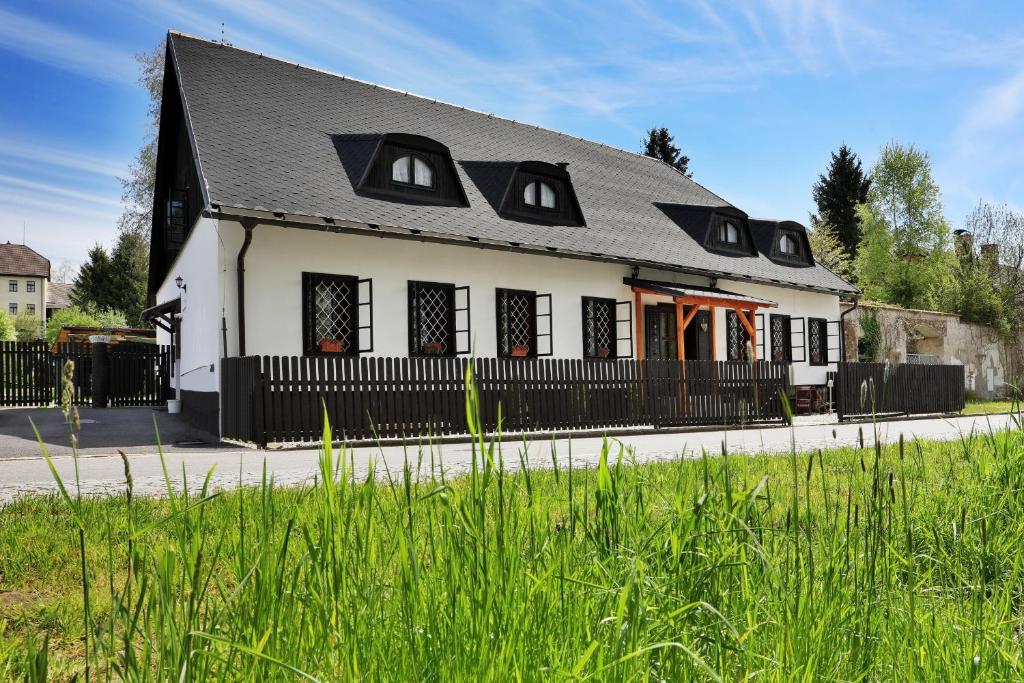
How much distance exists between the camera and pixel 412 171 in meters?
15.9

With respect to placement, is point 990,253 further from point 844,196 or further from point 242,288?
point 242,288

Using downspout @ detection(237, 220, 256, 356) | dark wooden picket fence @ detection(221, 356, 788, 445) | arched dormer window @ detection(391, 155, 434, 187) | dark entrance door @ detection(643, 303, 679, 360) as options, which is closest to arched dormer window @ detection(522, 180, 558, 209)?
arched dormer window @ detection(391, 155, 434, 187)

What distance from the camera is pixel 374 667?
1.48 m

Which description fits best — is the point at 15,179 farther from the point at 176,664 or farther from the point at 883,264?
the point at 176,664

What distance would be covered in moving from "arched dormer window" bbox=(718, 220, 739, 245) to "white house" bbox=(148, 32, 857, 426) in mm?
64

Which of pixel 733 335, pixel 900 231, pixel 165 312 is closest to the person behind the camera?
pixel 165 312

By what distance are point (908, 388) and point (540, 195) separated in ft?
34.7

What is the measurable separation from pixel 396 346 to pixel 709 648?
1306 centimetres

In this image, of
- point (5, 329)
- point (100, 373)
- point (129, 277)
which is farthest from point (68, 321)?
point (100, 373)

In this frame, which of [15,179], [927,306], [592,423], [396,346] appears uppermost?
[15,179]

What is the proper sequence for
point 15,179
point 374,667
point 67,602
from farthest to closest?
point 15,179, point 67,602, point 374,667

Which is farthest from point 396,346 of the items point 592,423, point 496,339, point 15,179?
point 15,179

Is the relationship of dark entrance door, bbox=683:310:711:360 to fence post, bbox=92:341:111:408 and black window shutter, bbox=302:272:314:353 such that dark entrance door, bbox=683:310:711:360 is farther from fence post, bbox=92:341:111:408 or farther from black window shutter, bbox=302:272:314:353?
fence post, bbox=92:341:111:408

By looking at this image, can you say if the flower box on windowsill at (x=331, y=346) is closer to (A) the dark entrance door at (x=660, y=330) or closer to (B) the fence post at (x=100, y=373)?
(A) the dark entrance door at (x=660, y=330)
